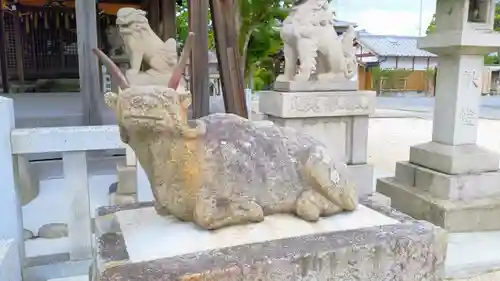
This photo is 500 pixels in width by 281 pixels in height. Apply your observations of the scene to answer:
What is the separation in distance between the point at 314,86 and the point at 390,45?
25.6 meters

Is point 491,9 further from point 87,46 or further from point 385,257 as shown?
point 87,46

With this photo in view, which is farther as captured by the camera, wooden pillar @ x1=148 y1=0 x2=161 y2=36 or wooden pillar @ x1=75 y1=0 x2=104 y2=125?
wooden pillar @ x1=148 y1=0 x2=161 y2=36

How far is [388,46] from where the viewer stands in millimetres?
27281

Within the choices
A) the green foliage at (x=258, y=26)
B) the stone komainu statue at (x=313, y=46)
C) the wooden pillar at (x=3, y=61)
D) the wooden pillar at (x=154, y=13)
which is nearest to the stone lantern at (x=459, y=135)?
the stone komainu statue at (x=313, y=46)

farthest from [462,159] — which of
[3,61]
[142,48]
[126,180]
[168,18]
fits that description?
[3,61]

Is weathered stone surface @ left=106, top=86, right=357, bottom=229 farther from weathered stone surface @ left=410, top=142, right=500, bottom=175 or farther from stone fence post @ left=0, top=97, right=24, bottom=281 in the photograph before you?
weathered stone surface @ left=410, top=142, right=500, bottom=175

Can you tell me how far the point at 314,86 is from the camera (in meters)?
3.91

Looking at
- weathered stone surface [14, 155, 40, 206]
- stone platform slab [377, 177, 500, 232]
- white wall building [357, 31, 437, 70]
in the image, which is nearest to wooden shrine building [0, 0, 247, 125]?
weathered stone surface [14, 155, 40, 206]

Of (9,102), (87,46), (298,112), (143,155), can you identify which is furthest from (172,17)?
(143,155)

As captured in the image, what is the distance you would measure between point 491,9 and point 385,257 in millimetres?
2963

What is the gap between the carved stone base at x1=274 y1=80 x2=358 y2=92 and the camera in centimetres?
386

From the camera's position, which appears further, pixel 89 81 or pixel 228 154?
pixel 89 81

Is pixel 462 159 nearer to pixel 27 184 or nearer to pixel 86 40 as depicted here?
pixel 27 184

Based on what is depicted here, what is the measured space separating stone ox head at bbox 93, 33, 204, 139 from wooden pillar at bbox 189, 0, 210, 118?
2276 mm
